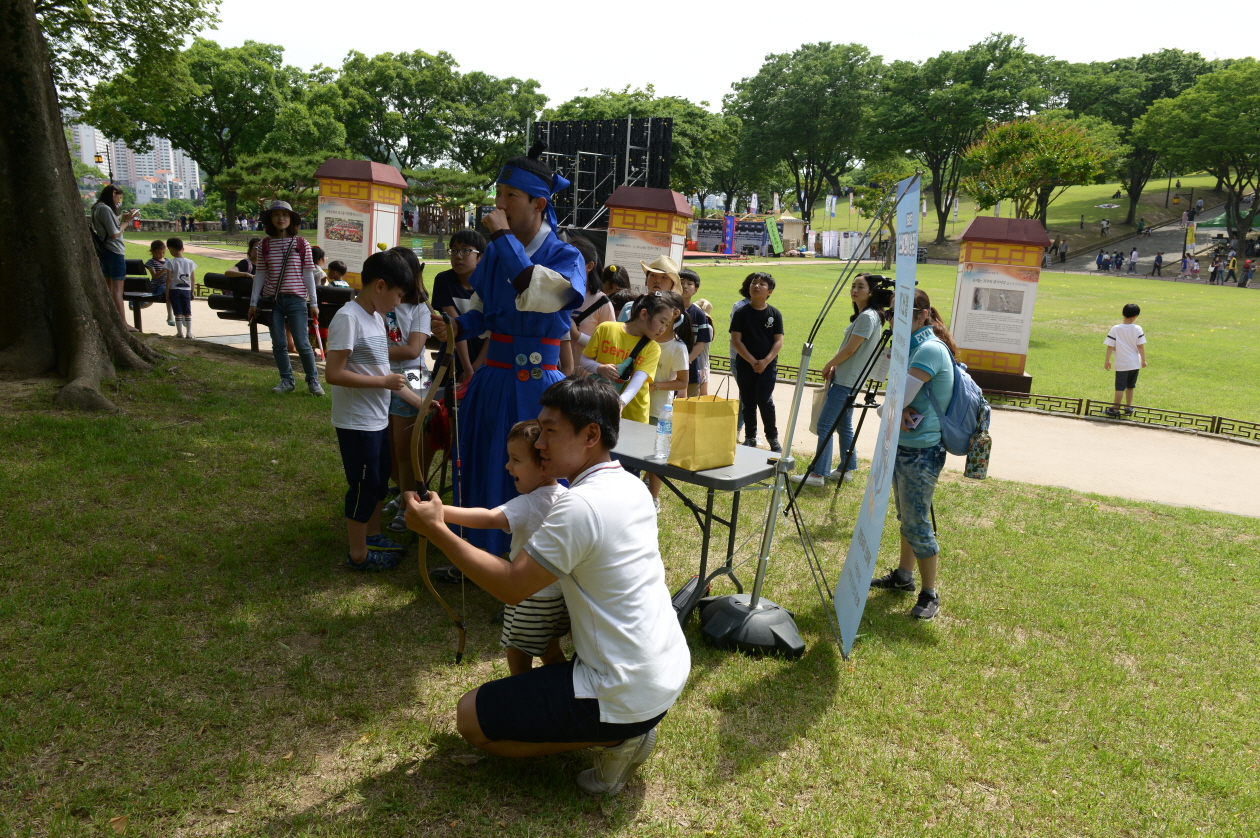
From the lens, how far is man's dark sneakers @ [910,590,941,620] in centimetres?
451

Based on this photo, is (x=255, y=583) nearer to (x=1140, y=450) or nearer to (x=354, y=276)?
(x=1140, y=450)

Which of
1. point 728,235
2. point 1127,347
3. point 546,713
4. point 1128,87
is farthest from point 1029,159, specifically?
point 1128,87

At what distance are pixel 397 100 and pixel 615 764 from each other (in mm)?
59253

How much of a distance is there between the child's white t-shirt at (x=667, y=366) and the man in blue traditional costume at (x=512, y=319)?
1472 millimetres

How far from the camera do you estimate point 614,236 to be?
15.4m

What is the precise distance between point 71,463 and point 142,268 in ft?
31.2

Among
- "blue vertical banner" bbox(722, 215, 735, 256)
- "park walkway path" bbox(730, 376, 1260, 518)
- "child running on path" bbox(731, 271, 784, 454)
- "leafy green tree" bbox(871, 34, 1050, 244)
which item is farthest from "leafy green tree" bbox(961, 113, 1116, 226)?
"leafy green tree" bbox(871, 34, 1050, 244)

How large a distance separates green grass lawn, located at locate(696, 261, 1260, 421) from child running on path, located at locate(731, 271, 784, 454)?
7.39 m

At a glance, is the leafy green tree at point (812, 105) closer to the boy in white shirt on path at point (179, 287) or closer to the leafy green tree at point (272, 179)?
the leafy green tree at point (272, 179)

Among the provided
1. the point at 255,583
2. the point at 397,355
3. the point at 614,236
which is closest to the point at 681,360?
the point at 397,355

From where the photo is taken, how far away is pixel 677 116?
54.1 m

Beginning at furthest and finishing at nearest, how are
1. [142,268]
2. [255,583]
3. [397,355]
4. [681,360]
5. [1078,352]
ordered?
[1078,352] → [142,268] → [681,360] → [397,355] → [255,583]

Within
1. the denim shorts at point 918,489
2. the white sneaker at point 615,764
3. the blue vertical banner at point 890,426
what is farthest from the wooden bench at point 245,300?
the white sneaker at point 615,764

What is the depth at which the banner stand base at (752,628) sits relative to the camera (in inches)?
157
